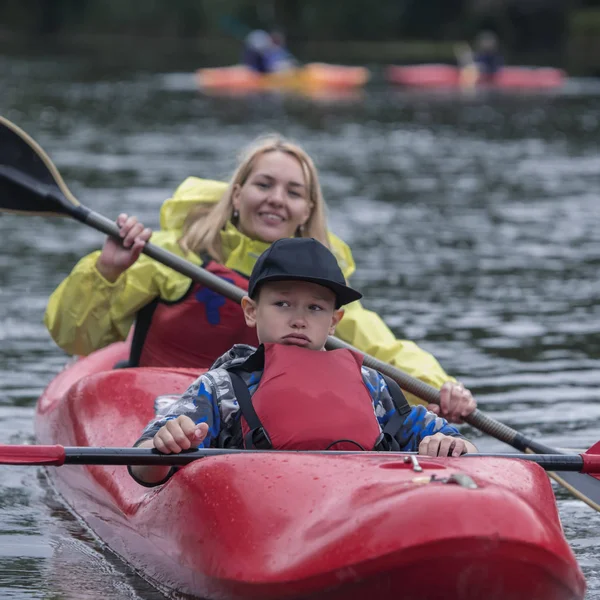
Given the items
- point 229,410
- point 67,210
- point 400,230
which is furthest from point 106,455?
point 400,230

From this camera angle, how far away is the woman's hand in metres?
5.46

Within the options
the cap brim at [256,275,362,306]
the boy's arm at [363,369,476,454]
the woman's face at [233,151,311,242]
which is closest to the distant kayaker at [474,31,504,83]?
the woman's face at [233,151,311,242]

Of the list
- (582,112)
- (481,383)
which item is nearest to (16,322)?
(481,383)

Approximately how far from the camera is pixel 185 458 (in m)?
3.94

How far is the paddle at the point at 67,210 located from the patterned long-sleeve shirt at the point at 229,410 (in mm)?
944

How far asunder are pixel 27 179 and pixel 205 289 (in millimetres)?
964

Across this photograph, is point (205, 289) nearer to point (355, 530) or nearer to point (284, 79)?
point (355, 530)

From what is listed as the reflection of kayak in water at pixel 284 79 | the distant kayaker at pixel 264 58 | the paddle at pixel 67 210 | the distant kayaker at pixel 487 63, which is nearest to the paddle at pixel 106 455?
the paddle at pixel 67 210

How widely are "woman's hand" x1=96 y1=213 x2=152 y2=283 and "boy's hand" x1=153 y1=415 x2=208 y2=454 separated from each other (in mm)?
1647

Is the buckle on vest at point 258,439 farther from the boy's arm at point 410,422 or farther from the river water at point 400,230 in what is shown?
the river water at point 400,230

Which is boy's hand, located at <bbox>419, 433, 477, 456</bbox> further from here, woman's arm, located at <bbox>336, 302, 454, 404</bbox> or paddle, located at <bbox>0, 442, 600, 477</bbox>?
woman's arm, located at <bbox>336, 302, 454, 404</bbox>

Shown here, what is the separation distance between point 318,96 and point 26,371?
20.6 meters

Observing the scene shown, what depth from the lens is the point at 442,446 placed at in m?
3.98

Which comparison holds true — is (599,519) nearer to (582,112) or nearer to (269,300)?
(269,300)
